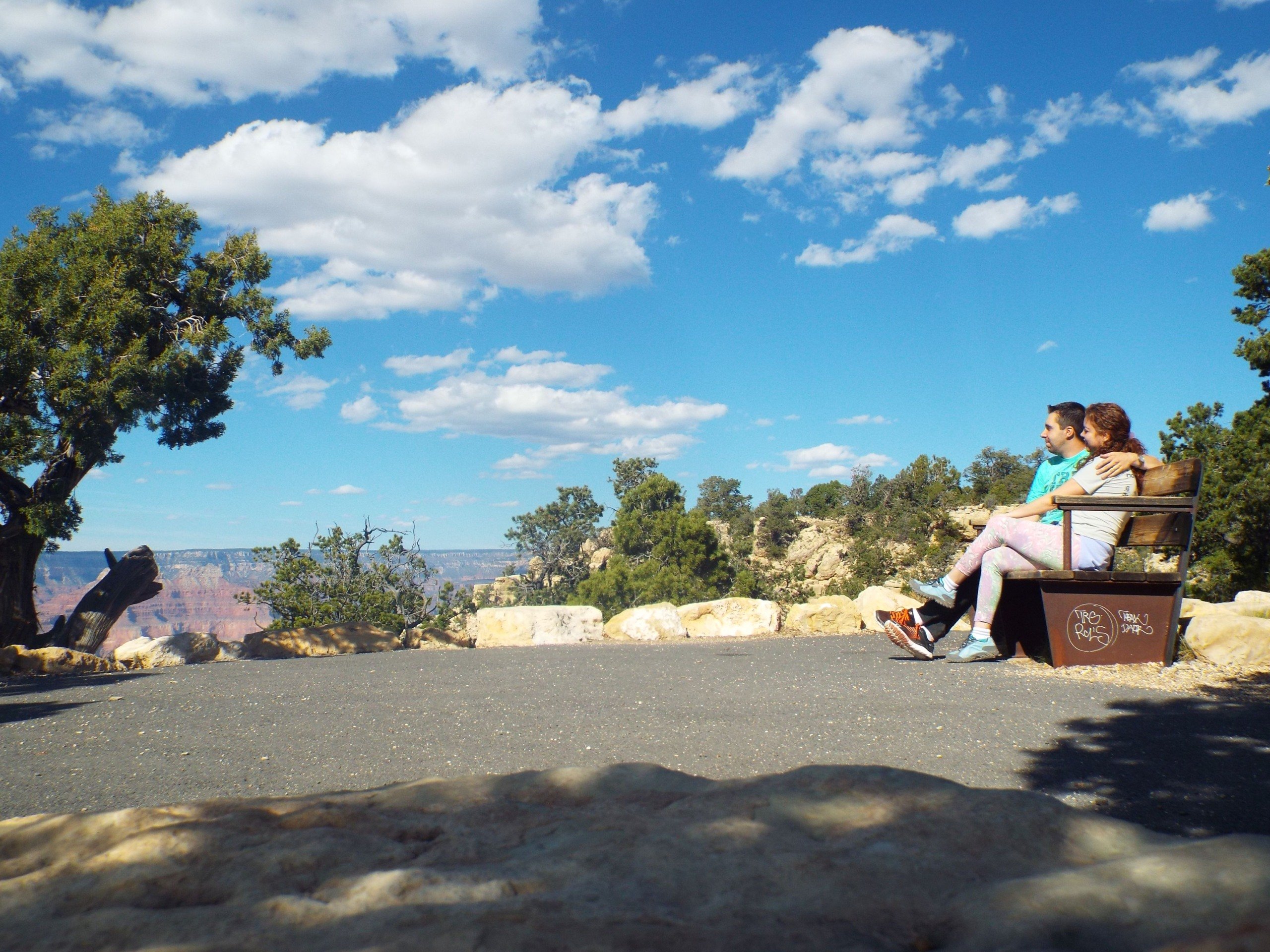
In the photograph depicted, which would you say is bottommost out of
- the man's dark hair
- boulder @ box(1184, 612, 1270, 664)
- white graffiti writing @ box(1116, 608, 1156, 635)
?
boulder @ box(1184, 612, 1270, 664)

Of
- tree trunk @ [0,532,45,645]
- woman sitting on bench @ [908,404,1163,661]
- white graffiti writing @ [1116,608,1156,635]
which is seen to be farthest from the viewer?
tree trunk @ [0,532,45,645]

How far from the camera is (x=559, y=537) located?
43531 millimetres

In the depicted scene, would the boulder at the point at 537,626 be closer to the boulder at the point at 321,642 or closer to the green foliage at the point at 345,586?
the boulder at the point at 321,642

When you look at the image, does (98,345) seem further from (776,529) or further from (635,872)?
(776,529)

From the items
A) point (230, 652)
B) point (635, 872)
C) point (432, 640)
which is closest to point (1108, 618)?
point (635, 872)

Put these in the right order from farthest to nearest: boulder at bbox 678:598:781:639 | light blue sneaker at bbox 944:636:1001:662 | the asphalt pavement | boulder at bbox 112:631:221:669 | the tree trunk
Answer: the tree trunk < boulder at bbox 678:598:781:639 < boulder at bbox 112:631:221:669 < light blue sneaker at bbox 944:636:1001:662 < the asphalt pavement

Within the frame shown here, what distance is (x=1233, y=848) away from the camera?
107 centimetres

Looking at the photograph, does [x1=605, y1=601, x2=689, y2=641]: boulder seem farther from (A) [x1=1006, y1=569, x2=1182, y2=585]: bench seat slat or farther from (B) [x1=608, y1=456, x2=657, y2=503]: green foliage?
(B) [x1=608, y1=456, x2=657, y2=503]: green foliage

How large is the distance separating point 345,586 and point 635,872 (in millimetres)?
16997

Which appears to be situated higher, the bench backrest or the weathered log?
the bench backrest

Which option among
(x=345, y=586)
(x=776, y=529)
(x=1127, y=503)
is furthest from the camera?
(x=776, y=529)

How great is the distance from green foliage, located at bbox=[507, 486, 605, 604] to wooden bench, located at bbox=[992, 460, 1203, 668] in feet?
117

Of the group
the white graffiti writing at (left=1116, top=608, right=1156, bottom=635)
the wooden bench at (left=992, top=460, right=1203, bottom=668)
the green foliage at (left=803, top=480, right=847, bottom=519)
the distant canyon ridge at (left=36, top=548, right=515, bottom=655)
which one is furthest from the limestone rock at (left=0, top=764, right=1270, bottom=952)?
the distant canyon ridge at (left=36, top=548, right=515, bottom=655)

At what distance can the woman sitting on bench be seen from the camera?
528cm
